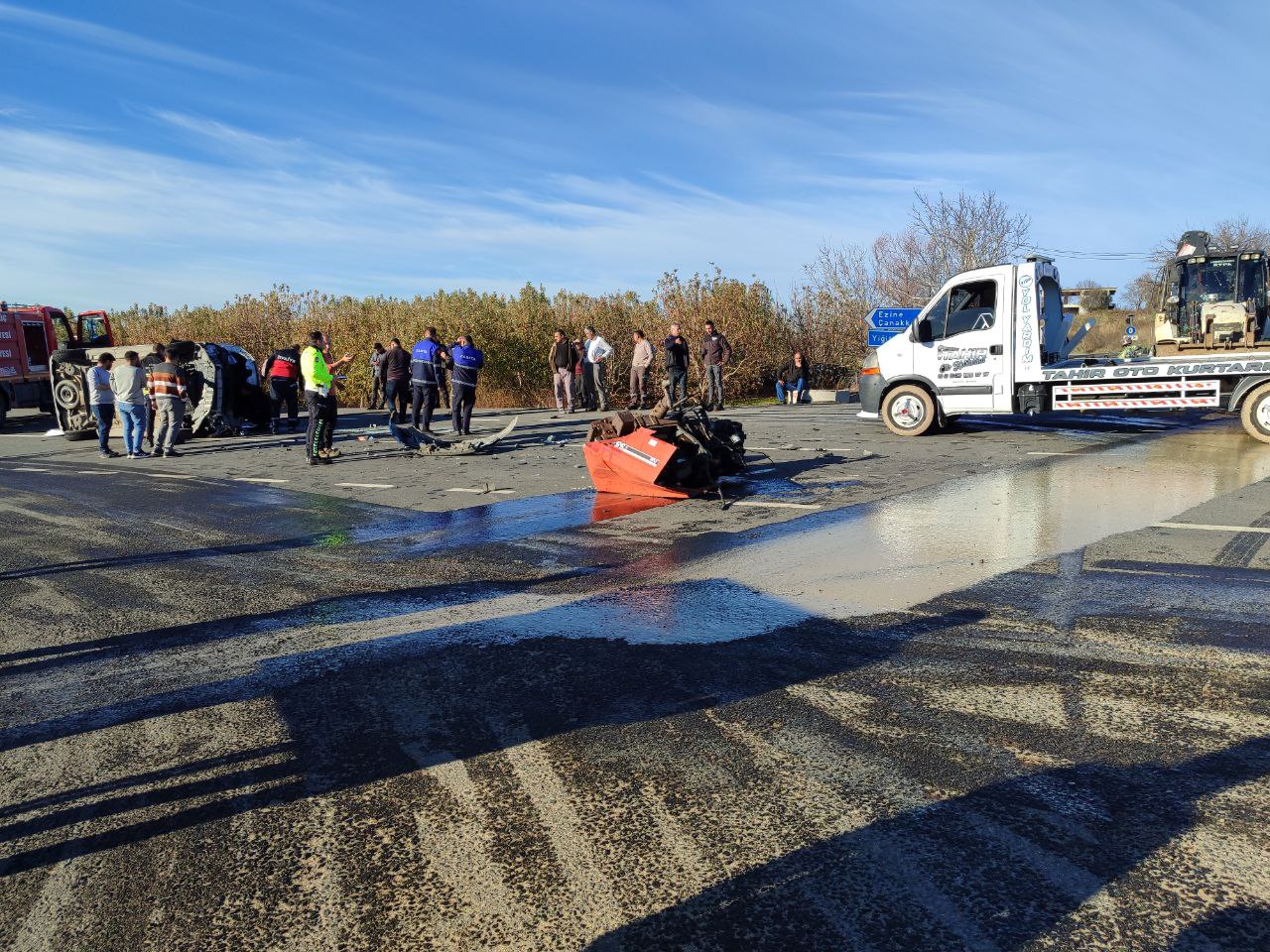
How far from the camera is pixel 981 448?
524 inches

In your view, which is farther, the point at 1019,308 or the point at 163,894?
the point at 1019,308

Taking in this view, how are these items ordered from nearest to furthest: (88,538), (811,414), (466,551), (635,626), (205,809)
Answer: (205,809)
(635,626)
(466,551)
(88,538)
(811,414)

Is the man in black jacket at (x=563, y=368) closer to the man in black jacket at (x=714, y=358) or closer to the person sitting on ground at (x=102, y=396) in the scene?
the man in black jacket at (x=714, y=358)

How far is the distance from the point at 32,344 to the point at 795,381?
1948 centimetres

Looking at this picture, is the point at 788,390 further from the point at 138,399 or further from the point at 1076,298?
the point at 138,399

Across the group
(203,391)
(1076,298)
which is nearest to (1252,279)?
(1076,298)

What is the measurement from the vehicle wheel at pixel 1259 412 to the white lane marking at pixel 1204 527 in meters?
6.17

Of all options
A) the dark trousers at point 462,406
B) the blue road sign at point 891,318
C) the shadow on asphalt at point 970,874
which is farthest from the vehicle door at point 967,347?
the shadow on asphalt at point 970,874

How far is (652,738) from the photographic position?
3.79m

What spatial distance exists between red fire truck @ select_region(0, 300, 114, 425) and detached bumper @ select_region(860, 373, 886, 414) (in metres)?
19.9

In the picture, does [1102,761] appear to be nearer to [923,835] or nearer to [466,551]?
[923,835]

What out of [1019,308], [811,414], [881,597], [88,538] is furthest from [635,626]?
[811,414]

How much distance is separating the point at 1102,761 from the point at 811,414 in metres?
17.2

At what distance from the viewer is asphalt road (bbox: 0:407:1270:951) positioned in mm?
2652
